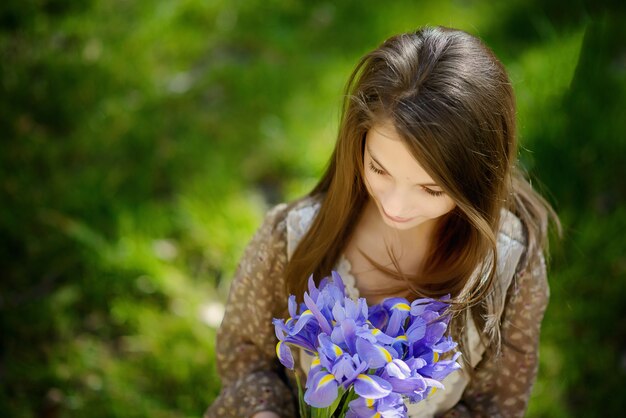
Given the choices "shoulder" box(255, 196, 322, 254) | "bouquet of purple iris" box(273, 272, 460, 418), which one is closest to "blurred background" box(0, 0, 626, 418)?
"shoulder" box(255, 196, 322, 254)

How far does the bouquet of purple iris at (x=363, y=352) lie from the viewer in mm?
1039

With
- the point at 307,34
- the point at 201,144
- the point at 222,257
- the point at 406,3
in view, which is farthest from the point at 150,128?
the point at 406,3

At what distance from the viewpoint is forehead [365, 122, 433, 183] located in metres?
1.16

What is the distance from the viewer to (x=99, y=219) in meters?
2.41

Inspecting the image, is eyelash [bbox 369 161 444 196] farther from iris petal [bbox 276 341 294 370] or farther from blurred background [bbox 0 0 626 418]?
blurred background [bbox 0 0 626 418]

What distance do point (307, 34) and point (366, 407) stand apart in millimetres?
2417

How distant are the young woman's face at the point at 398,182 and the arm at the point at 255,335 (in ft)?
1.10

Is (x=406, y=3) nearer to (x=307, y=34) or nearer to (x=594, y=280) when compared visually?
(x=307, y=34)

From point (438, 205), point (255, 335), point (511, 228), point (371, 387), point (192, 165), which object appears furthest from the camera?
point (192, 165)

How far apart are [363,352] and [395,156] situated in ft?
1.10

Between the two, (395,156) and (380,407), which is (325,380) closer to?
(380,407)

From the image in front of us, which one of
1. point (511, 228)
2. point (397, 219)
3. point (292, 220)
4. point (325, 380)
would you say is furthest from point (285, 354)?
point (511, 228)

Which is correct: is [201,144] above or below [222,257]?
above

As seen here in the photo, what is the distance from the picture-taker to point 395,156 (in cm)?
117
